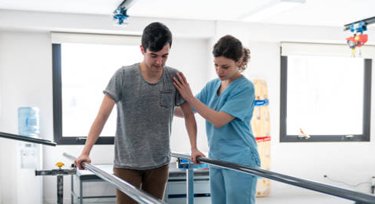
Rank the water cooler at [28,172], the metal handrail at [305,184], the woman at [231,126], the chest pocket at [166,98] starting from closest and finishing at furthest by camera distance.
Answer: the metal handrail at [305,184] → the chest pocket at [166,98] → the woman at [231,126] → the water cooler at [28,172]

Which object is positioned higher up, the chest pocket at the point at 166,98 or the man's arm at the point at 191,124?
the chest pocket at the point at 166,98

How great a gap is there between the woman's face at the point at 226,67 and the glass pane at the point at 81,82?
11.0ft

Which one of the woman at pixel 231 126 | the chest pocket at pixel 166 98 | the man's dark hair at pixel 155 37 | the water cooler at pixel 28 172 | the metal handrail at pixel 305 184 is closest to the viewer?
Answer: the metal handrail at pixel 305 184

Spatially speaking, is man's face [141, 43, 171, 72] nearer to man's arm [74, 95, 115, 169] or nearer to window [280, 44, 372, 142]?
man's arm [74, 95, 115, 169]

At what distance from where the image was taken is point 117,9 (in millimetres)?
4590

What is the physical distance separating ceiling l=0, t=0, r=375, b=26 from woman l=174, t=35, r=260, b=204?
221 centimetres

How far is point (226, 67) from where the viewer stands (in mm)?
2125

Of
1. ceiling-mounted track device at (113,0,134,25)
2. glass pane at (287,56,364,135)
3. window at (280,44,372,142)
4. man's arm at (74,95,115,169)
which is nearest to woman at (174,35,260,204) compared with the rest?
man's arm at (74,95,115,169)

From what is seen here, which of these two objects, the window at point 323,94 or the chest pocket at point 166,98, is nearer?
the chest pocket at point 166,98

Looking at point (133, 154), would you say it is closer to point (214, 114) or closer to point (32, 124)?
point (214, 114)

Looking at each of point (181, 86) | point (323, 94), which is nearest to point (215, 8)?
point (323, 94)

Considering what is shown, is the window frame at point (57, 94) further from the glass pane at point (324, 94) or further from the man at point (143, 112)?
the man at point (143, 112)

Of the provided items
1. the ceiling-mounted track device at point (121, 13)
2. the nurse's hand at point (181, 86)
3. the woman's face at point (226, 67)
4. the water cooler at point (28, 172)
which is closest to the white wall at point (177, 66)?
the water cooler at point (28, 172)

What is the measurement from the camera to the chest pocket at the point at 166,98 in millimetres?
1882
